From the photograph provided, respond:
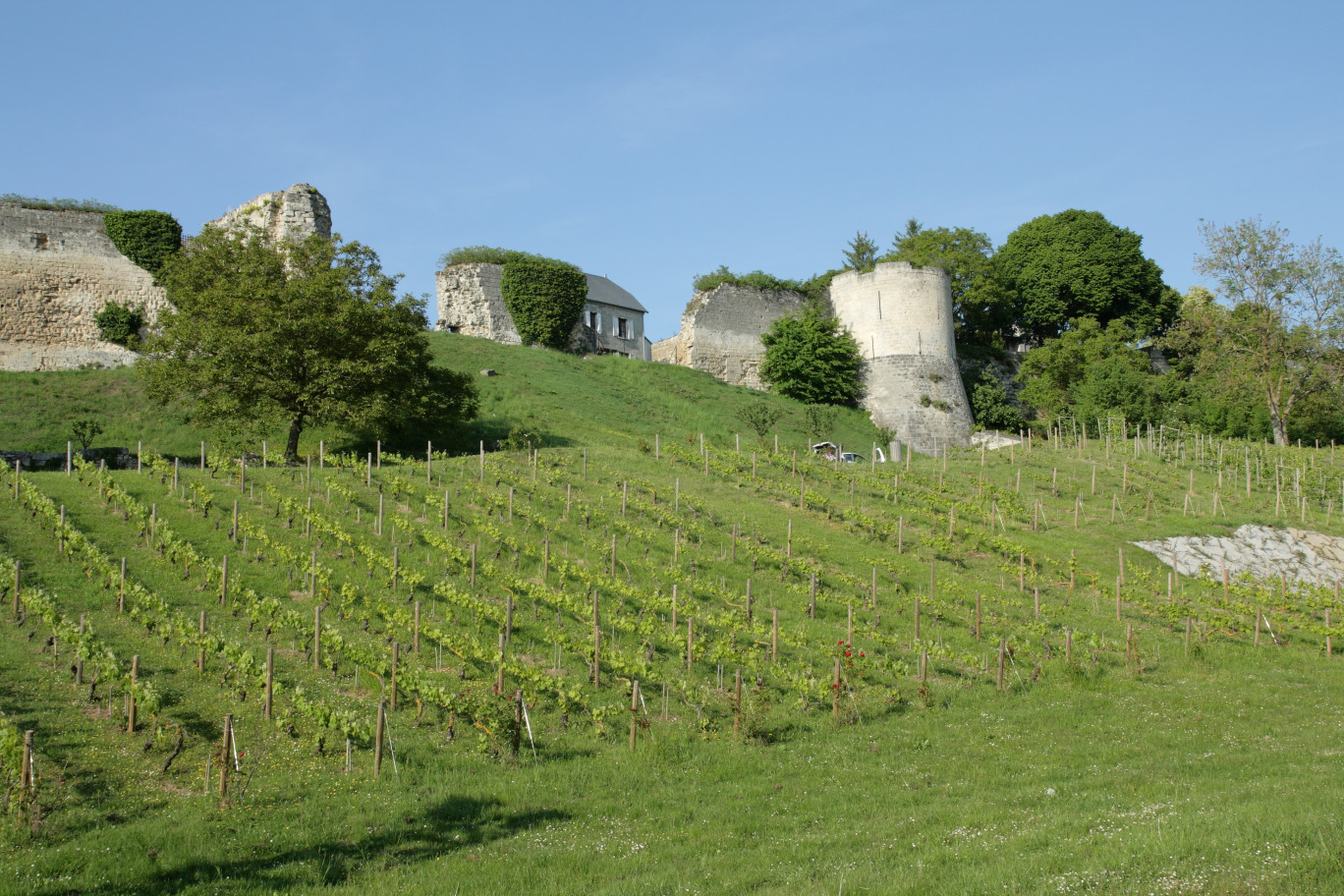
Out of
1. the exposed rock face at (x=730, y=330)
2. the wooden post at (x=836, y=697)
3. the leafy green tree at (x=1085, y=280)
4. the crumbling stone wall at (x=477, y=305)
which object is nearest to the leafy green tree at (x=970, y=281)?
the leafy green tree at (x=1085, y=280)

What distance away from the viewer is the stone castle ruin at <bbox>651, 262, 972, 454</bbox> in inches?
1563

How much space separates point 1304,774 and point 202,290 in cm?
2368

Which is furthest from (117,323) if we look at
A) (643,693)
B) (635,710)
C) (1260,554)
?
(1260,554)

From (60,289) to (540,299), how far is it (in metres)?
16.6

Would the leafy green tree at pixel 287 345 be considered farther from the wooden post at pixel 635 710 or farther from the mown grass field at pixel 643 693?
the wooden post at pixel 635 710

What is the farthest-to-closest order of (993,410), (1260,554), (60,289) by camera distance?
(993,410)
(60,289)
(1260,554)

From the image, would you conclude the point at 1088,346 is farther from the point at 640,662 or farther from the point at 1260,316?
the point at 640,662

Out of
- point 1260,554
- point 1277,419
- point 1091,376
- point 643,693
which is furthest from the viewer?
point 1091,376

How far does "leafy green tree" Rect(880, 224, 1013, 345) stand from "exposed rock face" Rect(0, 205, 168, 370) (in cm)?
3250

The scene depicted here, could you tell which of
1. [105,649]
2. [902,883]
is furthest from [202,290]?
[902,883]

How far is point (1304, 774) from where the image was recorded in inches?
335

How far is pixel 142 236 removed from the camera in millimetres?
34688

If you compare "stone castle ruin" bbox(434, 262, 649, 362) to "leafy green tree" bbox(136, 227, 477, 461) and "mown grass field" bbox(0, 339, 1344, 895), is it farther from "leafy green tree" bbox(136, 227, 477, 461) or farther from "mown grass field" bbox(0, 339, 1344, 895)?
"mown grass field" bbox(0, 339, 1344, 895)

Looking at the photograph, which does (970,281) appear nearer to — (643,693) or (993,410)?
(993,410)
